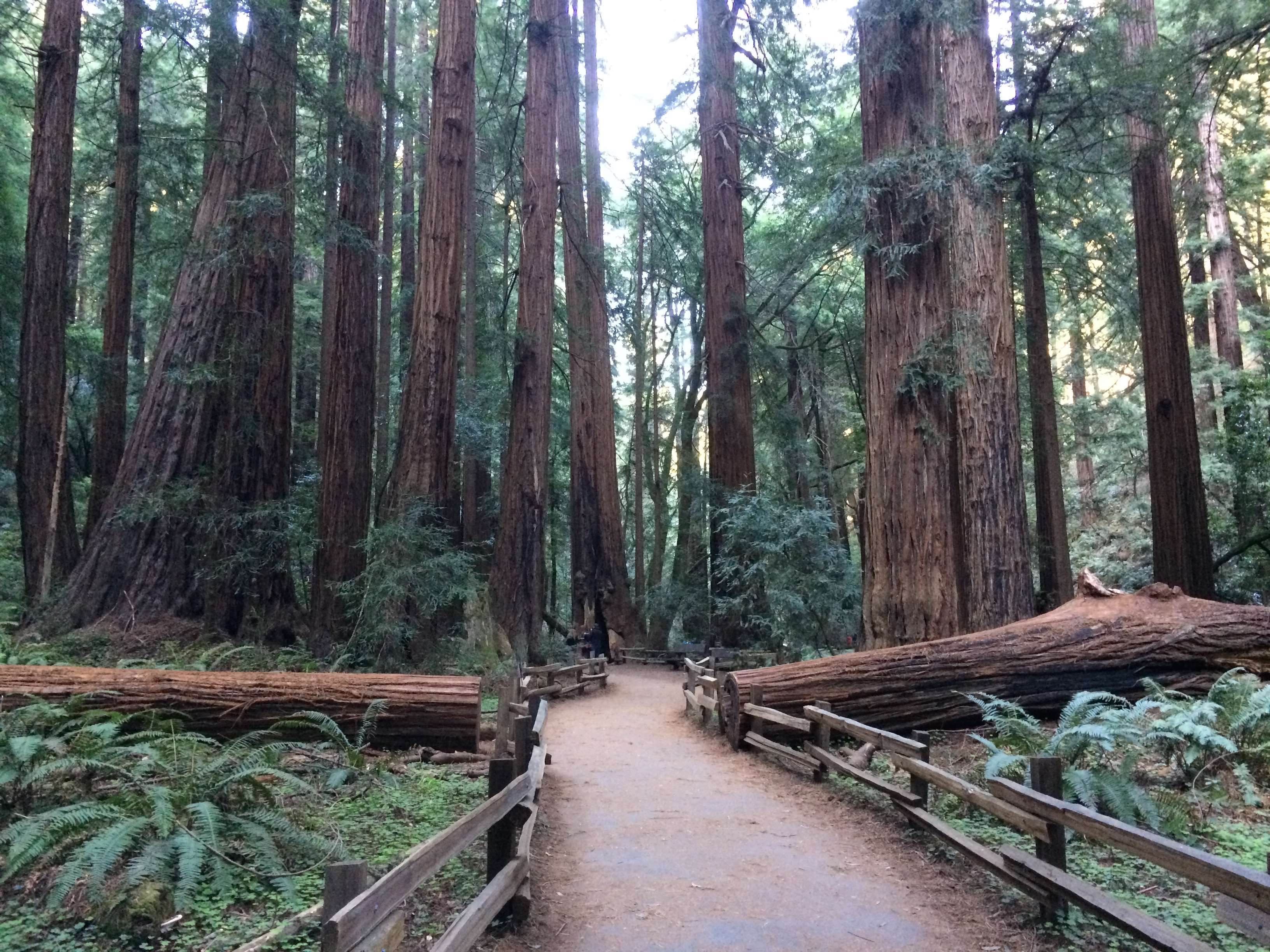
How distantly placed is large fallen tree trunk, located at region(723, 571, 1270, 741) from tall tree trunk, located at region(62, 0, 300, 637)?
818 cm

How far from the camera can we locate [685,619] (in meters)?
23.4

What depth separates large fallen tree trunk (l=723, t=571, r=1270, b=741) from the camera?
8.98 m

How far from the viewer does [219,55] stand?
12.4 meters

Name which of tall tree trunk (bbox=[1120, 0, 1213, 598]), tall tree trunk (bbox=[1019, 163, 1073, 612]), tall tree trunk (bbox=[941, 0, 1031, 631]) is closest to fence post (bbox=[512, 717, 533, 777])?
tall tree trunk (bbox=[941, 0, 1031, 631])

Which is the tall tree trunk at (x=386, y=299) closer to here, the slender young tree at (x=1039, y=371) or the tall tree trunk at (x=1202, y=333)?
the slender young tree at (x=1039, y=371)

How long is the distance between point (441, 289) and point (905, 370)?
690 centimetres

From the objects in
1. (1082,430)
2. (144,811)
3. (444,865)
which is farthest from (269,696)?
(1082,430)

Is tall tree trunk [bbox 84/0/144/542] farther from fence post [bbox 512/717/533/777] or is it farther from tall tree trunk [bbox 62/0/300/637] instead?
fence post [bbox 512/717/533/777]

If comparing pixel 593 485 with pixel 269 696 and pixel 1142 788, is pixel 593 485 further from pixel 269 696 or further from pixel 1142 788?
pixel 1142 788

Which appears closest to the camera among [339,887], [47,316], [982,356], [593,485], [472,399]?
[339,887]

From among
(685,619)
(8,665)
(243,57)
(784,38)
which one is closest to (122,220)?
(243,57)

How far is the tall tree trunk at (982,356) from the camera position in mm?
10555

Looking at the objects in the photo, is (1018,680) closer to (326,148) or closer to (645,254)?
(326,148)

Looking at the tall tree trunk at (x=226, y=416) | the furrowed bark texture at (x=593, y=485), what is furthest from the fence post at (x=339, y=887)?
the furrowed bark texture at (x=593, y=485)
